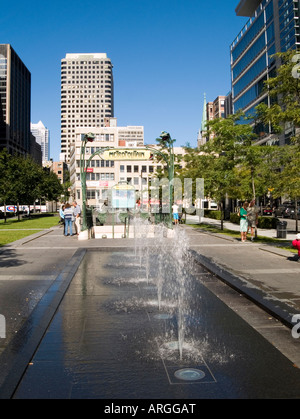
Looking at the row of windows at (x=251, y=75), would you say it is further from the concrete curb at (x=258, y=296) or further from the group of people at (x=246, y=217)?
the concrete curb at (x=258, y=296)

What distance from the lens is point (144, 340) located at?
4773 millimetres

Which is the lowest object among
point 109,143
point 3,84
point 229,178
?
point 229,178

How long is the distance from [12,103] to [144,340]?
158m

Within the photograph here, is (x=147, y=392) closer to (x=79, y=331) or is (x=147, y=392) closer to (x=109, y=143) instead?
(x=79, y=331)

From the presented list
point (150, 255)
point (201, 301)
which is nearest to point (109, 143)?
point (150, 255)

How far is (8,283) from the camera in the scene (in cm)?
829

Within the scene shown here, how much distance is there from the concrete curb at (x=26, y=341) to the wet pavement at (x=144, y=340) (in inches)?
0.5

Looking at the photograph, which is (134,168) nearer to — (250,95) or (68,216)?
(250,95)

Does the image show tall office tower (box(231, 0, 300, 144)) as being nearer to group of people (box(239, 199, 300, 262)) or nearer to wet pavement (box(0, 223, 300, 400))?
group of people (box(239, 199, 300, 262))

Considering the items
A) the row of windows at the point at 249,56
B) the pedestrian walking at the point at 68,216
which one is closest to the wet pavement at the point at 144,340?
the pedestrian walking at the point at 68,216

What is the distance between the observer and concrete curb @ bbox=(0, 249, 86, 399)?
144 inches

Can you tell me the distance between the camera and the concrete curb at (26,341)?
3657 mm

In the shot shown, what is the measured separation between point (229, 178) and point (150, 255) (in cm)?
997

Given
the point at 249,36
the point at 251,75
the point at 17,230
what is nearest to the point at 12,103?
the point at 249,36
